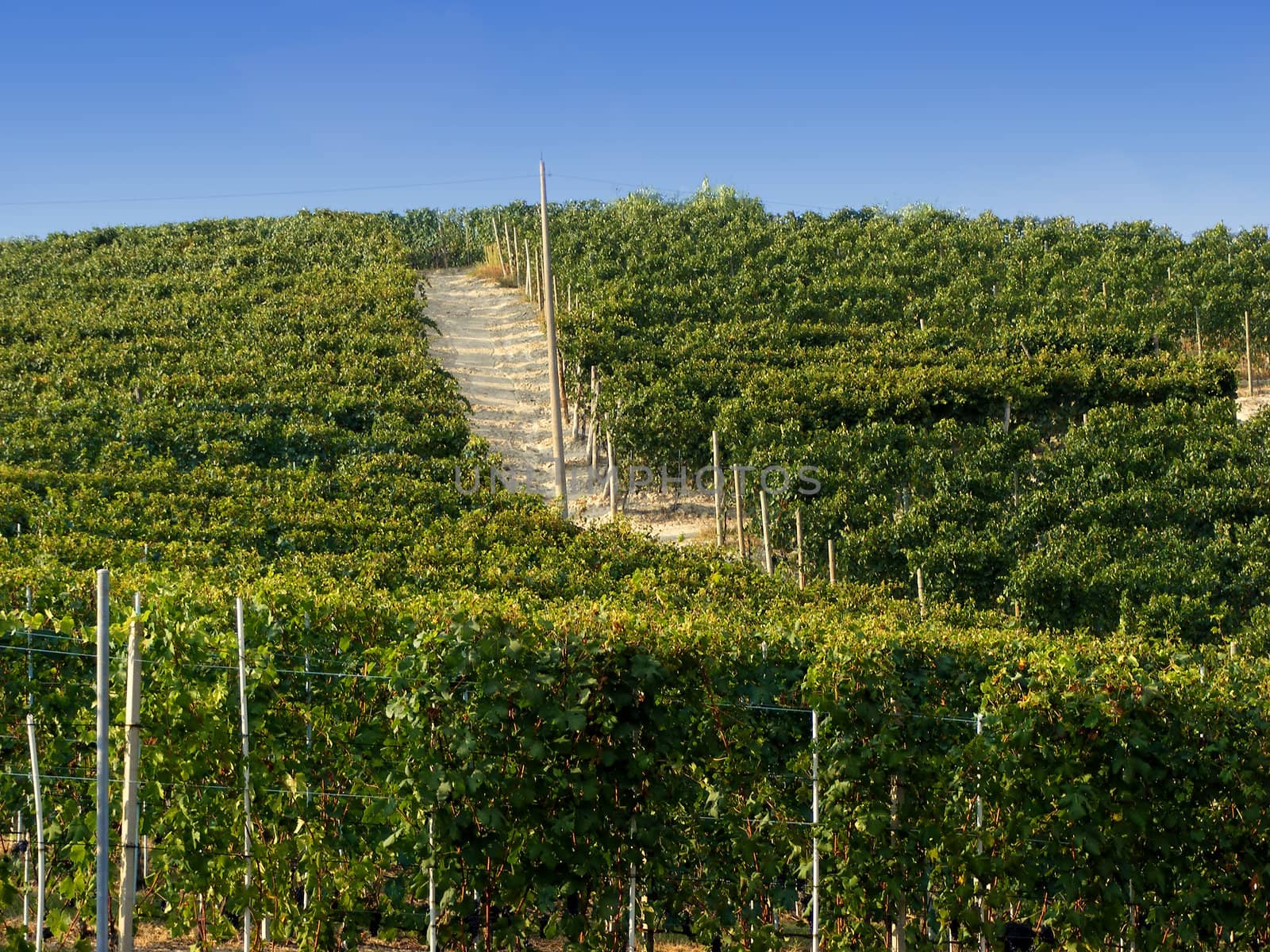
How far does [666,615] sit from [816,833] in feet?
10.4

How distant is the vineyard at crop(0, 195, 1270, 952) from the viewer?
7.15 meters

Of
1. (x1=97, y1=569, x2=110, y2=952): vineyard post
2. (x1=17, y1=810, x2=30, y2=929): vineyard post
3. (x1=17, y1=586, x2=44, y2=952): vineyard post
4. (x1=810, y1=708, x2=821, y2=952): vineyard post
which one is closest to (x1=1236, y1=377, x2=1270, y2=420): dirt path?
(x1=810, y1=708, x2=821, y2=952): vineyard post

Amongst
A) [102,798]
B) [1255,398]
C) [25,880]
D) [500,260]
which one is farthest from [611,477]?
[500,260]

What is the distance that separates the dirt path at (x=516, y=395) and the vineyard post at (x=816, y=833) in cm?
1463

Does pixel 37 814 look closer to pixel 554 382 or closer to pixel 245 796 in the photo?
pixel 245 796

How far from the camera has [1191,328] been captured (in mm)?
39500

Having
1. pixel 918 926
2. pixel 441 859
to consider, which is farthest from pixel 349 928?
pixel 918 926

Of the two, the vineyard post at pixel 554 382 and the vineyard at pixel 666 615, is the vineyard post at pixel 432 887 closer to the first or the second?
the vineyard at pixel 666 615

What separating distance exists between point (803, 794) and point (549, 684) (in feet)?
6.10

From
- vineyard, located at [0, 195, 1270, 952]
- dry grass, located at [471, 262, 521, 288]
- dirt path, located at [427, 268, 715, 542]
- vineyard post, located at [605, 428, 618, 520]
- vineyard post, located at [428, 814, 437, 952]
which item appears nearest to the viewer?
vineyard post, located at [428, 814, 437, 952]

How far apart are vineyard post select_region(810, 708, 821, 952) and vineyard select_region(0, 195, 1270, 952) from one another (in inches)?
1.3

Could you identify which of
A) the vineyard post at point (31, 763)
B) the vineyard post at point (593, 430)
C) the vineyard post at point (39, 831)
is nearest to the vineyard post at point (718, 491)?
the vineyard post at point (593, 430)

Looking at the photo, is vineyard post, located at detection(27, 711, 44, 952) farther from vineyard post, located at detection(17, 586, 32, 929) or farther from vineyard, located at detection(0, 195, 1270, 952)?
vineyard, located at detection(0, 195, 1270, 952)

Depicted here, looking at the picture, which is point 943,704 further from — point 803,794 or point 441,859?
point 441,859
